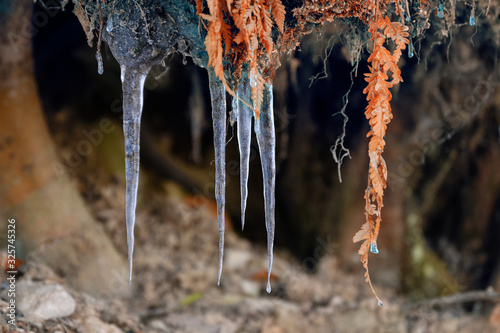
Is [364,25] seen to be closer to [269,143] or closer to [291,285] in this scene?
[269,143]

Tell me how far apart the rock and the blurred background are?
65cm

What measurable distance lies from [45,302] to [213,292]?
1922mm

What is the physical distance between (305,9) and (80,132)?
2691mm

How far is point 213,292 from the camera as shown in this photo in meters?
3.92

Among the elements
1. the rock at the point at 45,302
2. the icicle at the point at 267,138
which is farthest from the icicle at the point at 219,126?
the rock at the point at 45,302

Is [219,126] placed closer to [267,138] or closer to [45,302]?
[267,138]

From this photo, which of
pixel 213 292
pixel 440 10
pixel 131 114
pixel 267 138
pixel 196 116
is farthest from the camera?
pixel 196 116

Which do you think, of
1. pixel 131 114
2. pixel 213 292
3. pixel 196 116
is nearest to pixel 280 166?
pixel 196 116

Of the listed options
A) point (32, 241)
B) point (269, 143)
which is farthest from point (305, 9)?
point (32, 241)

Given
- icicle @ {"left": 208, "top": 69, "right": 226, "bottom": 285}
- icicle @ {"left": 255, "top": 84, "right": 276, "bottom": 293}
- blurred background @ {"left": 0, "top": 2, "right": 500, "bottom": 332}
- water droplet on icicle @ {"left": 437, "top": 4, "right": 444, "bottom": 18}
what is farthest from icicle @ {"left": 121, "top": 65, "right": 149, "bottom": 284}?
water droplet on icicle @ {"left": 437, "top": 4, "right": 444, "bottom": 18}

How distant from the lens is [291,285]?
13.3ft

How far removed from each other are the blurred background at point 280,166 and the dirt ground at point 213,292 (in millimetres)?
31

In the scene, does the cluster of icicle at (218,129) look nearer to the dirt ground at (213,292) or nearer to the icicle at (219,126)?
the icicle at (219,126)

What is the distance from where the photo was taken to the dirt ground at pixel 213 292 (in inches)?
124
